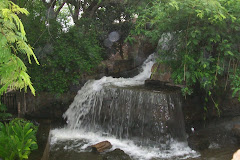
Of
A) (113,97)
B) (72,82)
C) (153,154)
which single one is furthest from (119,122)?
(72,82)

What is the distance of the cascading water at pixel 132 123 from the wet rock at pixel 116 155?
0.30 metres

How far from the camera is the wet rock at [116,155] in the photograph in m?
6.84

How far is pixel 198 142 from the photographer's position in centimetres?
805

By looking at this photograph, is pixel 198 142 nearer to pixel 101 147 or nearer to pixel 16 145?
pixel 101 147

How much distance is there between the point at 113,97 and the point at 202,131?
3.75m

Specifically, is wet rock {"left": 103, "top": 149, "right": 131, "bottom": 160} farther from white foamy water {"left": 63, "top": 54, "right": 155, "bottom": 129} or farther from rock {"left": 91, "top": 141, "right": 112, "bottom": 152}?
white foamy water {"left": 63, "top": 54, "right": 155, "bottom": 129}

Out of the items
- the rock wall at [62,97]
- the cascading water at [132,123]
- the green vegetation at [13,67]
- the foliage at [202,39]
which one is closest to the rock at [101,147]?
the cascading water at [132,123]

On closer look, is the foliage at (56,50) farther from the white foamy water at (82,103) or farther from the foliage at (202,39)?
the foliage at (202,39)

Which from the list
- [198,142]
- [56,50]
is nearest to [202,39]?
[198,142]

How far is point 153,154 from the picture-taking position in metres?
7.34

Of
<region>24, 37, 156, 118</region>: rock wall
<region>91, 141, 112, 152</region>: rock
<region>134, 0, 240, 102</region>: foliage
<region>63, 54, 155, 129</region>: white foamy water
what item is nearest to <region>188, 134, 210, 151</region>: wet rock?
<region>134, 0, 240, 102</region>: foliage

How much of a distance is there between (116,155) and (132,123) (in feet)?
5.86

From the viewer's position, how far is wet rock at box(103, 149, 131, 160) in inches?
269

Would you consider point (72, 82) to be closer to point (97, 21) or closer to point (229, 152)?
point (97, 21)
